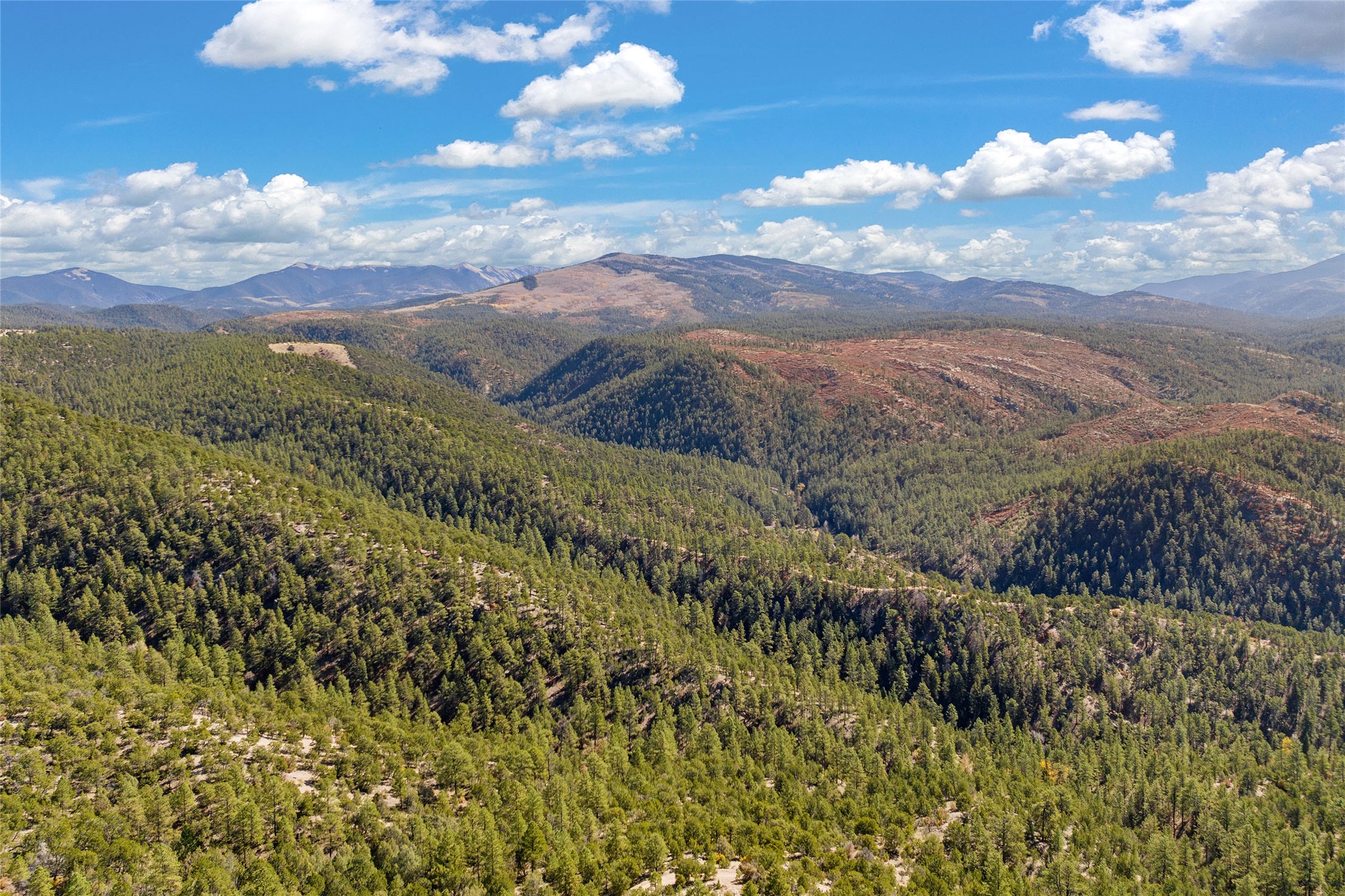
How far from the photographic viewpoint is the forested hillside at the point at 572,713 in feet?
224

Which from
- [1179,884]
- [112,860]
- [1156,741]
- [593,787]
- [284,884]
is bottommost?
[1156,741]

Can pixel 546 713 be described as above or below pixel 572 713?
above

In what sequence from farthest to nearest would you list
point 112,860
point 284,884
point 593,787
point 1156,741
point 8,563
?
point 1156,741
point 8,563
point 593,787
point 284,884
point 112,860

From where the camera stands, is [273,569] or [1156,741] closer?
[273,569]

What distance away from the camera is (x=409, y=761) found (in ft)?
292

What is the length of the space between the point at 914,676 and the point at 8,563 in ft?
606

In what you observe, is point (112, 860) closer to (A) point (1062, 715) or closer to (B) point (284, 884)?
(B) point (284, 884)

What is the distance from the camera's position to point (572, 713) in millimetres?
116125

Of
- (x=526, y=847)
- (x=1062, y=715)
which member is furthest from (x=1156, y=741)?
(x=526, y=847)

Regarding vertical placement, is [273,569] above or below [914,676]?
above

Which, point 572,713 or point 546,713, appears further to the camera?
point 572,713

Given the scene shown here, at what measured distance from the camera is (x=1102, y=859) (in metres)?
89.3

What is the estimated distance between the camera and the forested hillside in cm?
6838

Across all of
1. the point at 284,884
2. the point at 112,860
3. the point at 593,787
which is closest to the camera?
the point at 112,860
